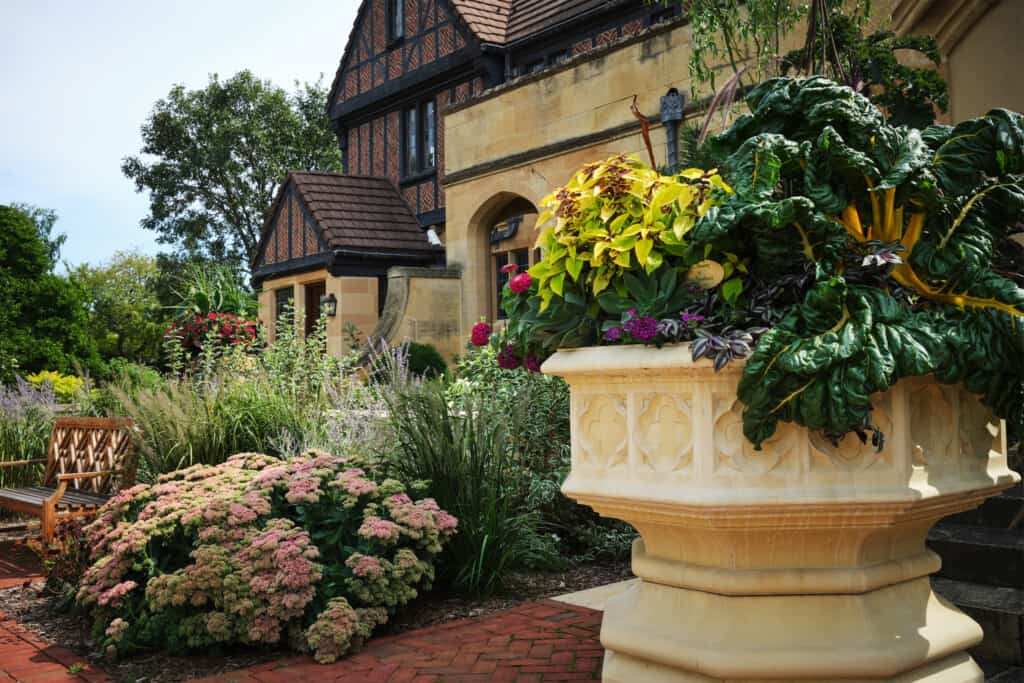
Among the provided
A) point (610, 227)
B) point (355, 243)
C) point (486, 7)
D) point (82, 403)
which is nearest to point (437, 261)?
point (355, 243)

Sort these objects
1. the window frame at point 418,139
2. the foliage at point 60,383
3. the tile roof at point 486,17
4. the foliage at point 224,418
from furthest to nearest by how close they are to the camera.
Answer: the window frame at point 418,139 < the tile roof at point 486,17 < the foliage at point 60,383 < the foliage at point 224,418

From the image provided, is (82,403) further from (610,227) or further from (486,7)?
(486,7)

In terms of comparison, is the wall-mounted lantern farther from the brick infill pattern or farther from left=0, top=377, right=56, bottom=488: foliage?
the brick infill pattern

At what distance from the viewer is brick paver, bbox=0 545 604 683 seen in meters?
3.58

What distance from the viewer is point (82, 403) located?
364 inches

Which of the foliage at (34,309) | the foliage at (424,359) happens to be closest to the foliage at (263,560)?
the foliage at (424,359)

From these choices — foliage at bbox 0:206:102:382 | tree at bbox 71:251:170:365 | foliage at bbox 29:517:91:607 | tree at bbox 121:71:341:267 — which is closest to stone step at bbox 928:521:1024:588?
foliage at bbox 29:517:91:607

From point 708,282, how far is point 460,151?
43.6 ft

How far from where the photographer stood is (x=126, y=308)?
3691 centimetres

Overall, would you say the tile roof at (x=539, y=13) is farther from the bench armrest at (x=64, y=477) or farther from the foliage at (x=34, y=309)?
the bench armrest at (x=64, y=477)

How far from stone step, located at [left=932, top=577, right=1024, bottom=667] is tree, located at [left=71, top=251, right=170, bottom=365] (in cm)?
3120

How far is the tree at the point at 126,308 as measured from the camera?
35969 millimetres

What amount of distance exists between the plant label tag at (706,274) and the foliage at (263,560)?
2.36 meters

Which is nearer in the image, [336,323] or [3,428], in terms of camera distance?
[3,428]
